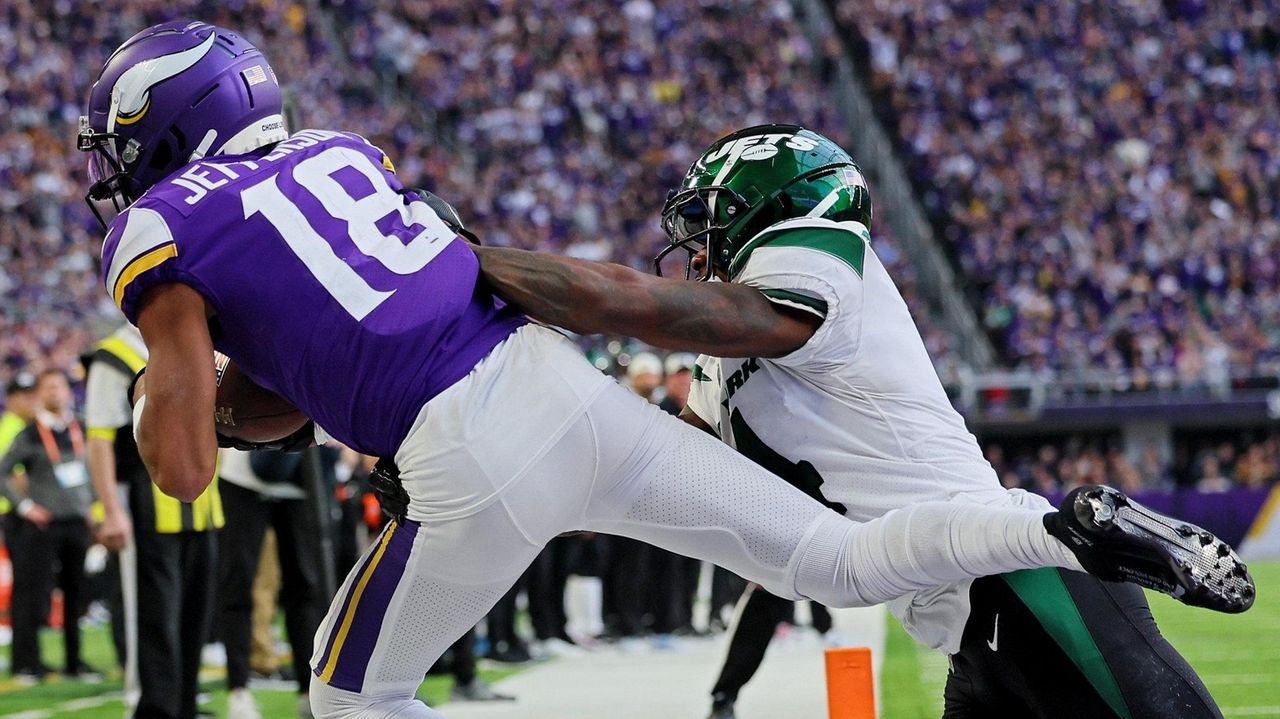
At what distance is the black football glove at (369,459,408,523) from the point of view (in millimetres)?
2787

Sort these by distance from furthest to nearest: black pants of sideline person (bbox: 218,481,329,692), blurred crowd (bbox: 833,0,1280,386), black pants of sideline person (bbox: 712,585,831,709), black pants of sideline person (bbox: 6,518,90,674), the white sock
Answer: blurred crowd (bbox: 833,0,1280,386), black pants of sideline person (bbox: 6,518,90,674), black pants of sideline person (bbox: 218,481,329,692), black pants of sideline person (bbox: 712,585,831,709), the white sock

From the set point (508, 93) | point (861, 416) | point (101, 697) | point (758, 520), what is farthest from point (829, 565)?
point (508, 93)

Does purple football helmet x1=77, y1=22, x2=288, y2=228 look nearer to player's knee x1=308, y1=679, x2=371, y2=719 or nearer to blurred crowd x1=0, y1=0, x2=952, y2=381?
player's knee x1=308, y1=679, x2=371, y2=719

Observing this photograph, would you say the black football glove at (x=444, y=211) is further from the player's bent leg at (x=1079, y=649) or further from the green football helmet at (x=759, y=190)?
the player's bent leg at (x=1079, y=649)

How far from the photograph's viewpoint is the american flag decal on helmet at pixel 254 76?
120 inches

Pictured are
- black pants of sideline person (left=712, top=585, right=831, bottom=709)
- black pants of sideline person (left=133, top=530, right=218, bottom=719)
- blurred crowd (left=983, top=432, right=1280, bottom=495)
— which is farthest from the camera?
blurred crowd (left=983, top=432, right=1280, bottom=495)

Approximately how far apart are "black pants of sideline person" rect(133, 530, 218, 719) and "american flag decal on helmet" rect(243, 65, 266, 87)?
2.91 m

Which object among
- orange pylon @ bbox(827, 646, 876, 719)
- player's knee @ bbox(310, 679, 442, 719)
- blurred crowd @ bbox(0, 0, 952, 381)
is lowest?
orange pylon @ bbox(827, 646, 876, 719)

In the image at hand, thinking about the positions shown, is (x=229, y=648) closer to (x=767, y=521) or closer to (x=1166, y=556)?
(x=767, y=521)

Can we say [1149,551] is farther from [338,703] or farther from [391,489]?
[338,703]

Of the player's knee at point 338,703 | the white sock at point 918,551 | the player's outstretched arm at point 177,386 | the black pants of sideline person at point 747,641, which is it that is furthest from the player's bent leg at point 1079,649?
the black pants of sideline person at point 747,641

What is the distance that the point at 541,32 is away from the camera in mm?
24344

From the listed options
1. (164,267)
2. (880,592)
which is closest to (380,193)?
(164,267)

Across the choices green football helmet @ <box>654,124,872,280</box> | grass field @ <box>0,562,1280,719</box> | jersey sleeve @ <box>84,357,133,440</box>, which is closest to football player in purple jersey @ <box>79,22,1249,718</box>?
green football helmet @ <box>654,124,872,280</box>
